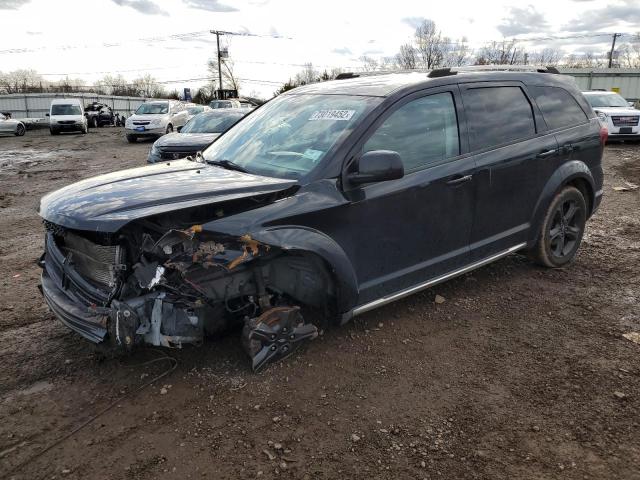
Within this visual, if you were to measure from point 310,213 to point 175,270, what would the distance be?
2.91ft

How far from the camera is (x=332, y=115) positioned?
12.2 ft

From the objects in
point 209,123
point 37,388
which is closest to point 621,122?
point 209,123

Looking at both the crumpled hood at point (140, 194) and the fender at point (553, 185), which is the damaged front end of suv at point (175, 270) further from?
the fender at point (553, 185)

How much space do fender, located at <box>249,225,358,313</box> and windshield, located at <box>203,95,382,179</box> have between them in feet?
1.39

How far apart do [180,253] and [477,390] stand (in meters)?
1.97

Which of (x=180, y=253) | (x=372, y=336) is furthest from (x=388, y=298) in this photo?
(x=180, y=253)

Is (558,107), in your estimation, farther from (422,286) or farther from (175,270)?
(175,270)

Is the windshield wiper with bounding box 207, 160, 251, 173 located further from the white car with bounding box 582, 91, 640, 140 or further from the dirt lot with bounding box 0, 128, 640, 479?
the white car with bounding box 582, 91, 640, 140

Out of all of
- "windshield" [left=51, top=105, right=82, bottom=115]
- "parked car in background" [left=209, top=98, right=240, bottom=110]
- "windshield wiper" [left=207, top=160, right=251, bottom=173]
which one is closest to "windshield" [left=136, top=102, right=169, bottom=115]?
"parked car in background" [left=209, top=98, right=240, bottom=110]

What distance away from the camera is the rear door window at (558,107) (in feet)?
15.4

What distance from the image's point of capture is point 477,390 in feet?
10.4

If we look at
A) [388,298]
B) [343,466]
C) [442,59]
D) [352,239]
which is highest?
[442,59]

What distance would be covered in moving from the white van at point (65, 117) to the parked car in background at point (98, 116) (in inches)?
307

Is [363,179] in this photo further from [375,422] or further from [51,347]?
[51,347]
